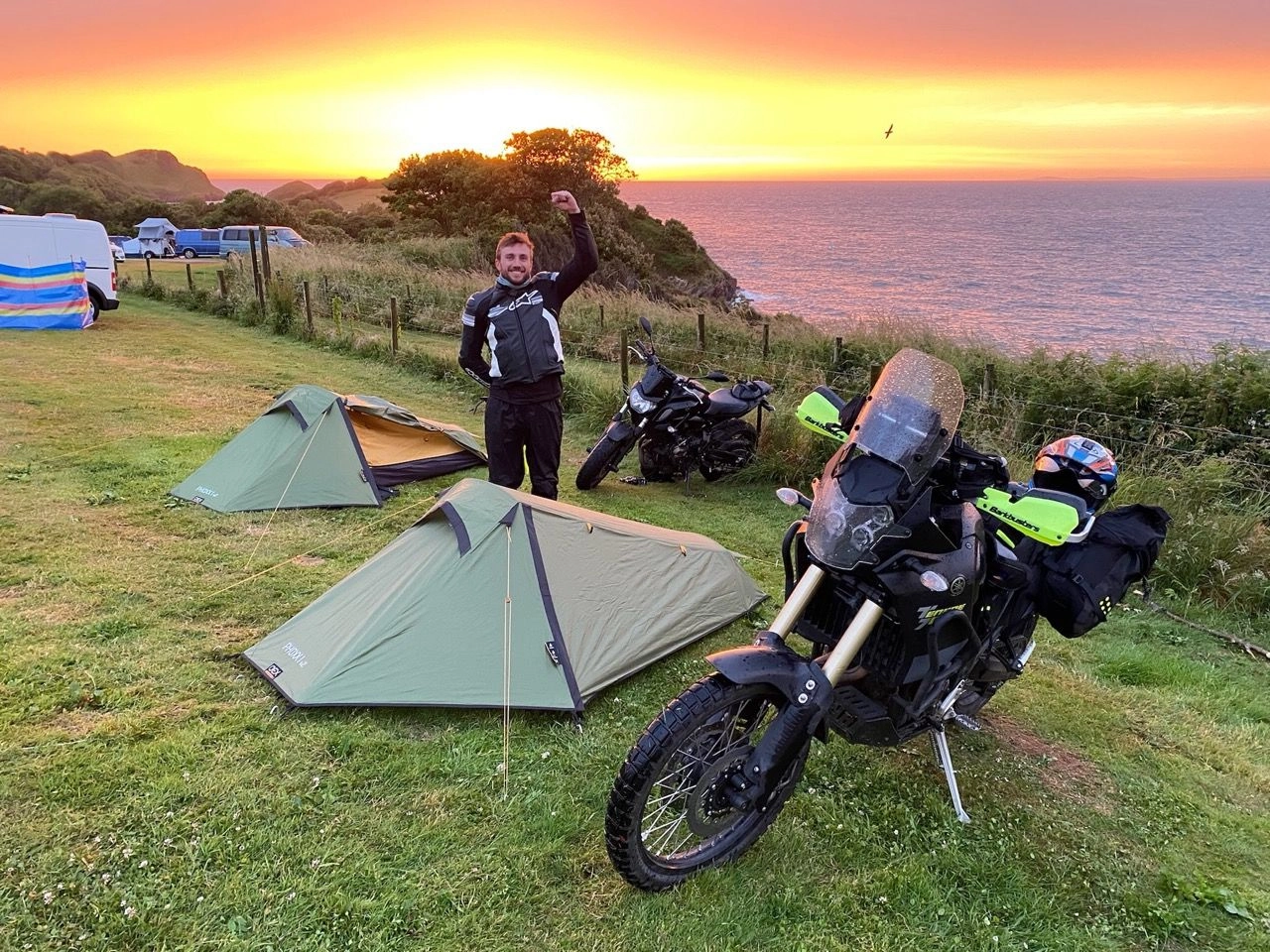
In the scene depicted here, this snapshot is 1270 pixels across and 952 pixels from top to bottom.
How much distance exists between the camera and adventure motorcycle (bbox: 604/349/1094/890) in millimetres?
2305

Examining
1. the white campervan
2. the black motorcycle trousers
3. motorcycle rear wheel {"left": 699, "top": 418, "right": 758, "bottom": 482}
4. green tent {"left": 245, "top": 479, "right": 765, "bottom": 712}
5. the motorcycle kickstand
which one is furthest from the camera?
the white campervan

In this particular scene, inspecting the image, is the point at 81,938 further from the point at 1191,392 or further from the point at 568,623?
the point at 1191,392

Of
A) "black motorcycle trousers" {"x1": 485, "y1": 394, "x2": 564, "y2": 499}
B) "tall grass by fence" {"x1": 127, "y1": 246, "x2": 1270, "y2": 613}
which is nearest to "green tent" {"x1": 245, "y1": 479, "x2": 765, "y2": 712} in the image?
"black motorcycle trousers" {"x1": 485, "y1": 394, "x2": 564, "y2": 499}

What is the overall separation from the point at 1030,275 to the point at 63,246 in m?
45.8

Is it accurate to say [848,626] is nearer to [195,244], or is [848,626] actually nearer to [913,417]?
[913,417]

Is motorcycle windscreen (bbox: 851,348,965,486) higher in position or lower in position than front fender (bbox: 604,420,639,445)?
higher

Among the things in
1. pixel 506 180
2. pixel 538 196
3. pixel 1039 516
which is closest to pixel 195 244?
pixel 506 180

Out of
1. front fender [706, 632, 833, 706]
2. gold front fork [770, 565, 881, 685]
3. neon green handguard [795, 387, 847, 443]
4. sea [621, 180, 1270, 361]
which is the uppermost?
neon green handguard [795, 387, 847, 443]

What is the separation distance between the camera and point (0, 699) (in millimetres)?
3406

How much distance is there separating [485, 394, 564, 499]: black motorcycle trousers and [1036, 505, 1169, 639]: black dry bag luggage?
2.98 m

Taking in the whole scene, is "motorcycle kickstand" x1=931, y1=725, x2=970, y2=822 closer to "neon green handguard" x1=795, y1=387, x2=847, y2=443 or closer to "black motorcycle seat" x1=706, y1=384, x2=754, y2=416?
"neon green handguard" x1=795, y1=387, x2=847, y2=443

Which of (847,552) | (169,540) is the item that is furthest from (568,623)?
(169,540)

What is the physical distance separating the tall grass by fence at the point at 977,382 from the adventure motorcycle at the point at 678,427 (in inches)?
16.7

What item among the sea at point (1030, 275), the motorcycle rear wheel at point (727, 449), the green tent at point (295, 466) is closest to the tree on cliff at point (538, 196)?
the sea at point (1030, 275)
